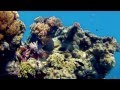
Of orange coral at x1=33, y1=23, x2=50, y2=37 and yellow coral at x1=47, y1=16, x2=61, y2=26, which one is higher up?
yellow coral at x1=47, y1=16, x2=61, y2=26

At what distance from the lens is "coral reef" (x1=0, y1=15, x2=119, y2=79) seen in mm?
7426

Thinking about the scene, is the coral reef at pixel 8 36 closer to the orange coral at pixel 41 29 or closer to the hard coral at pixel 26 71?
the hard coral at pixel 26 71

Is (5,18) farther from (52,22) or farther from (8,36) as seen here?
(52,22)

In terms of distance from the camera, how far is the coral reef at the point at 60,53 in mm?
7426

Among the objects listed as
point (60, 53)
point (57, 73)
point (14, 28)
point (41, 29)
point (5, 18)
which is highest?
point (41, 29)

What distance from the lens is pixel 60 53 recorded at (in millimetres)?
8883

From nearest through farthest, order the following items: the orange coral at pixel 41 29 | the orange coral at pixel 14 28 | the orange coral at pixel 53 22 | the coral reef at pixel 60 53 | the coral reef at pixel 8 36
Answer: the coral reef at pixel 8 36 < the orange coral at pixel 14 28 < the coral reef at pixel 60 53 < the orange coral at pixel 41 29 < the orange coral at pixel 53 22

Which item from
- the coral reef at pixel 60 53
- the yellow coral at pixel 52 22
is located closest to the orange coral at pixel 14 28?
the coral reef at pixel 60 53

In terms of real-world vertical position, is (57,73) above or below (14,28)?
below

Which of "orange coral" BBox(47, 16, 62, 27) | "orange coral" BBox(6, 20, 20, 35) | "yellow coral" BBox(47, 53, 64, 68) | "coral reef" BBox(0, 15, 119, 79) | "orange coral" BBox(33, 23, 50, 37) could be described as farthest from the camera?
"orange coral" BBox(47, 16, 62, 27)

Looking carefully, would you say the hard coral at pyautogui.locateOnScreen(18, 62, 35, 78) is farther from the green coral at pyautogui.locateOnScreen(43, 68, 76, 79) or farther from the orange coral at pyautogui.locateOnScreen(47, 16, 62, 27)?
the orange coral at pyautogui.locateOnScreen(47, 16, 62, 27)

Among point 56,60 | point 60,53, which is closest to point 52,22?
point 60,53

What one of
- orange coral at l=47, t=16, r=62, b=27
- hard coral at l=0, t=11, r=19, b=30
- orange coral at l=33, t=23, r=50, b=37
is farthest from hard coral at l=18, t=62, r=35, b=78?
orange coral at l=47, t=16, r=62, b=27
